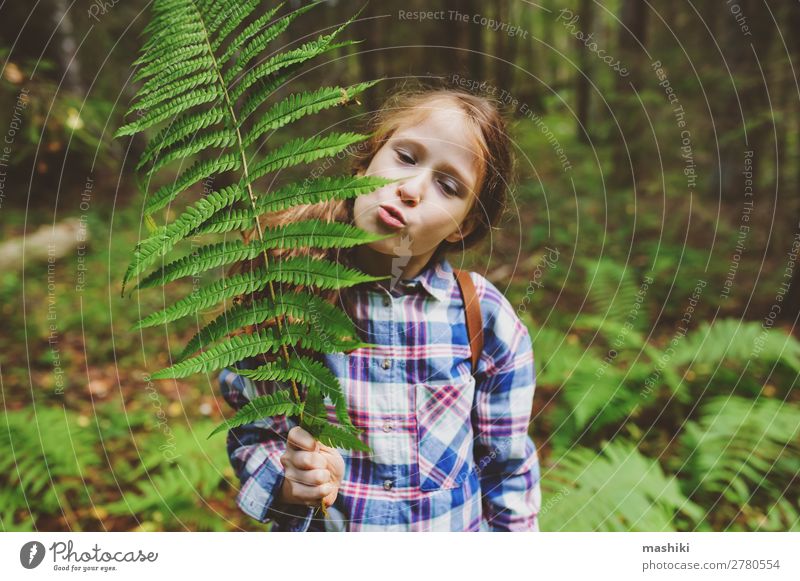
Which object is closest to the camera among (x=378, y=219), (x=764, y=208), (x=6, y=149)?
(x=378, y=219)

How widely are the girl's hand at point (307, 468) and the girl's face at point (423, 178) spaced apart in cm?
48

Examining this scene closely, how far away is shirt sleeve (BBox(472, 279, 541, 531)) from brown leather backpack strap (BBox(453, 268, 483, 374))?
0.07ft

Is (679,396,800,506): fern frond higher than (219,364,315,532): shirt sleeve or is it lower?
lower

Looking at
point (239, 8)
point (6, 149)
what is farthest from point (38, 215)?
point (239, 8)

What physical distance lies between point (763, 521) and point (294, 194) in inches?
103

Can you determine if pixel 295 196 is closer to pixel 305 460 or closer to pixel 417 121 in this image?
pixel 417 121

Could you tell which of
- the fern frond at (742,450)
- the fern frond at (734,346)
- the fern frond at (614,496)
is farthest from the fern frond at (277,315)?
the fern frond at (734,346)

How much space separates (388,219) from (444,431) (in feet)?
2.05

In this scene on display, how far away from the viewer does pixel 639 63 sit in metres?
5.26

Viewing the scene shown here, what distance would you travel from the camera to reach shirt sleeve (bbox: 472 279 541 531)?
1.35 metres

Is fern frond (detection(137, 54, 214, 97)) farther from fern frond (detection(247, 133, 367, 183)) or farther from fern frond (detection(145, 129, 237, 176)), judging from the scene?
fern frond (detection(247, 133, 367, 183))

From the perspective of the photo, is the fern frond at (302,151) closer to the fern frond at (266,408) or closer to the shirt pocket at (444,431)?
the fern frond at (266,408)

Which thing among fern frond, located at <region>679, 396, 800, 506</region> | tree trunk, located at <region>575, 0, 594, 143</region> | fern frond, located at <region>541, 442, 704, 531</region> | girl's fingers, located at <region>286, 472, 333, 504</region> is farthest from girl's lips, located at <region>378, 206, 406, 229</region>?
tree trunk, located at <region>575, 0, 594, 143</region>

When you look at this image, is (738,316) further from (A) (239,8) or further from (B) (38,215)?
(B) (38,215)
